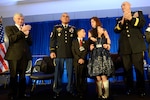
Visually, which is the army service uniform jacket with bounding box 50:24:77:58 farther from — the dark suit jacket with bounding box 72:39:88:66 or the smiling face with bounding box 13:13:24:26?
the smiling face with bounding box 13:13:24:26

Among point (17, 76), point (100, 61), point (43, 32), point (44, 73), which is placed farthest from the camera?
point (43, 32)

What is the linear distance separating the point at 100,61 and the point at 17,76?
4.84 ft

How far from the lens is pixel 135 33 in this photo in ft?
11.1

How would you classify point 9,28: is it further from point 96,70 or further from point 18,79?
point 96,70

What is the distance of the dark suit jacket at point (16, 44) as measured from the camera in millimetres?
A: 3426

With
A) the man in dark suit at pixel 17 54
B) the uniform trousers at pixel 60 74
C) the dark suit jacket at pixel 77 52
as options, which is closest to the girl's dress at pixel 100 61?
the dark suit jacket at pixel 77 52

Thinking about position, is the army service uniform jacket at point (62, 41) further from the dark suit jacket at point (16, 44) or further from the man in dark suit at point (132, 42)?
the man in dark suit at point (132, 42)

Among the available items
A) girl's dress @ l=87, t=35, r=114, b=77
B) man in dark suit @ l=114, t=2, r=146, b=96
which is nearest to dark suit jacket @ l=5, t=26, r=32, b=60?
girl's dress @ l=87, t=35, r=114, b=77

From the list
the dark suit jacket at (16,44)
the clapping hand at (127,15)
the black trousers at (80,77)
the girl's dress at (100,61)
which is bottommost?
the black trousers at (80,77)

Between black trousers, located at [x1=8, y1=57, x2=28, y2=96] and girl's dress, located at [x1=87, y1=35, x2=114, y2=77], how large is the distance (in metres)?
1.16

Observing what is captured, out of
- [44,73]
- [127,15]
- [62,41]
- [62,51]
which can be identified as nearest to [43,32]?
[44,73]

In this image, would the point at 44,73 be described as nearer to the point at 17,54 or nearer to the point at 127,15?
the point at 17,54

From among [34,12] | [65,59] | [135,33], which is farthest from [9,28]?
[34,12]

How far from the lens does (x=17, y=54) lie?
11.4 feet
